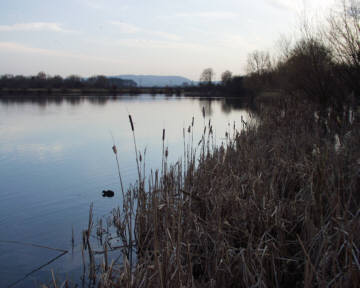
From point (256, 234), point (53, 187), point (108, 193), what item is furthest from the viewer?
point (53, 187)

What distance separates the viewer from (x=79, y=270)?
12.5ft

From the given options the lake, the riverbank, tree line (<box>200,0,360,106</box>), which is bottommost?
the lake

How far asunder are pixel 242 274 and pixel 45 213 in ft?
13.9

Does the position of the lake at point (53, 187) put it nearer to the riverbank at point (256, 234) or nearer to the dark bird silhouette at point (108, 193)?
the dark bird silhouette at point (108, 193)

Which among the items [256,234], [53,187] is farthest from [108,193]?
[256,234]

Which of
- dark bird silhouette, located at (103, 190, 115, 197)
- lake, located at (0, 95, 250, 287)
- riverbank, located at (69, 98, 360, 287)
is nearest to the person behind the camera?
riverbank, located at (69, 98, 360, 287)

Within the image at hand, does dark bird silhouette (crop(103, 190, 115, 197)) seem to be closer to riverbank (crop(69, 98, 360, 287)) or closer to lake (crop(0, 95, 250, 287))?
lake (crop(0, 95, 250, 287))

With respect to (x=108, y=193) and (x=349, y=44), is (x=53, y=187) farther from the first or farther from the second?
(x=349, y=44)

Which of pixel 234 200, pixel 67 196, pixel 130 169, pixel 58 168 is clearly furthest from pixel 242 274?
pixel 58 168

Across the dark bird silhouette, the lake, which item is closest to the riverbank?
the lake

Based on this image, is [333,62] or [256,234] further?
[333,62]

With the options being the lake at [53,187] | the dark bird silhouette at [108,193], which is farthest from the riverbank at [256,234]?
the dark bird silhouette at [108,193]

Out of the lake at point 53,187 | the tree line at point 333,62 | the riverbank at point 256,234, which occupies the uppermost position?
the tree line at point 333,62

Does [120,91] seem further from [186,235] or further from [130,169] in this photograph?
[186,235]
